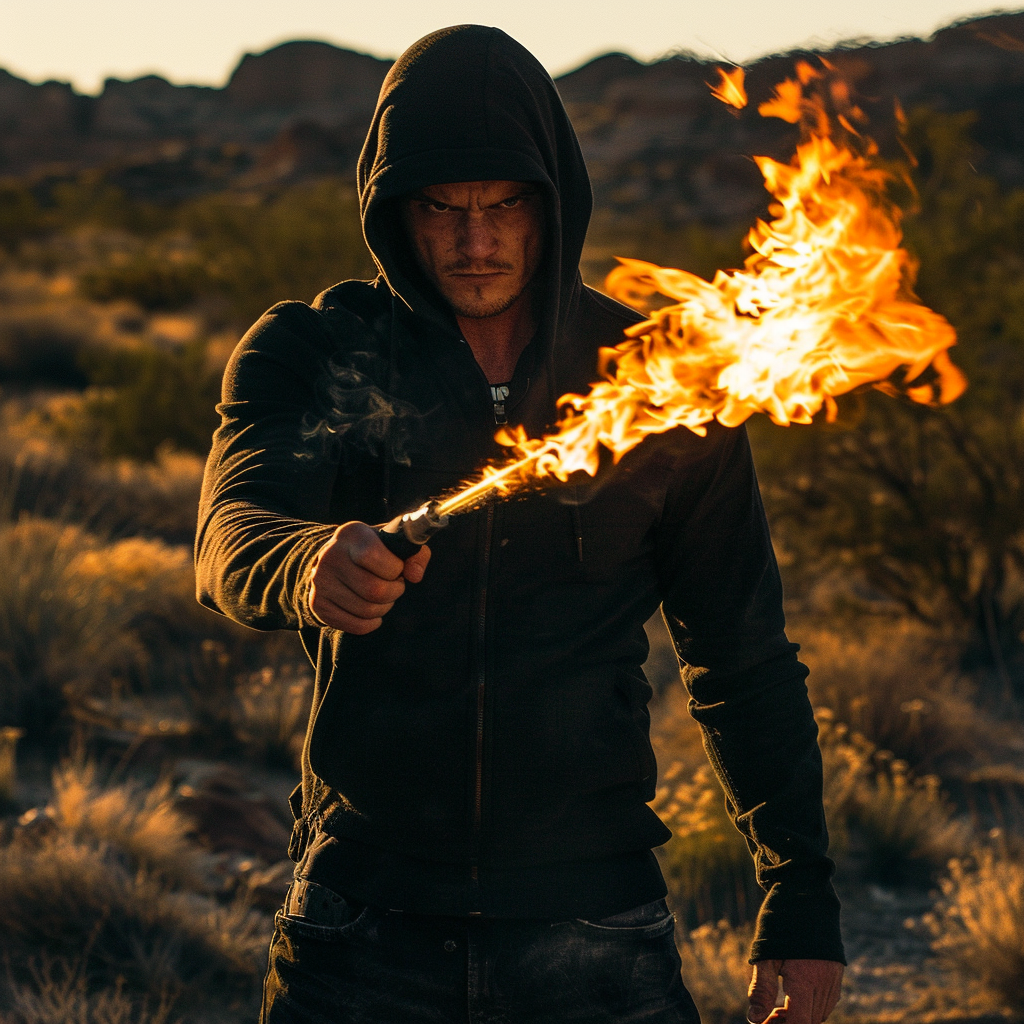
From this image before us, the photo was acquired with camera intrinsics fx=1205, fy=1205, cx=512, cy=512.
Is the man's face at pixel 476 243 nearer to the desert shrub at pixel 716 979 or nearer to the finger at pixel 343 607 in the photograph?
the finger at pixel 343 607

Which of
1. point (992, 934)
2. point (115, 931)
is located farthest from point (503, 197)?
point (992, 934)

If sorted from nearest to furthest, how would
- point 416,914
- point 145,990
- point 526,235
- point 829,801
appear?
point 416,914 → point 526,235 → point 145,990 → point 829,801

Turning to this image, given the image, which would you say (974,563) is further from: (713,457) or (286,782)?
(713,457)

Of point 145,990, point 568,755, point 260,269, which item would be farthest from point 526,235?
point 260,269

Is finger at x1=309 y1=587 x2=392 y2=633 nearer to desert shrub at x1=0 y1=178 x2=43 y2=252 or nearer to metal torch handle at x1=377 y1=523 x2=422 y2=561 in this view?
metal torch handle at x1=377 y1=523 x2=422 y2=561

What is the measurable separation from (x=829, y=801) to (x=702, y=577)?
179 inches

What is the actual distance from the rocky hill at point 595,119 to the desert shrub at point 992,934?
306cm

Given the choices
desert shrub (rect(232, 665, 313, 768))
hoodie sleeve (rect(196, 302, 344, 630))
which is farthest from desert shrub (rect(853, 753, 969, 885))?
hoodie sleeve (rect(196, 302, 344, 630))

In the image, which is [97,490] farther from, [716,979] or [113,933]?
[716,979]

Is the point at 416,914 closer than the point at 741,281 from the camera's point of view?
Yes

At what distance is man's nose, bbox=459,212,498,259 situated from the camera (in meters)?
2.30

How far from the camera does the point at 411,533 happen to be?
4.83 ft

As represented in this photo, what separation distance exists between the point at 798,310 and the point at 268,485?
110 cm

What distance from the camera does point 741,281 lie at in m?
2.41
